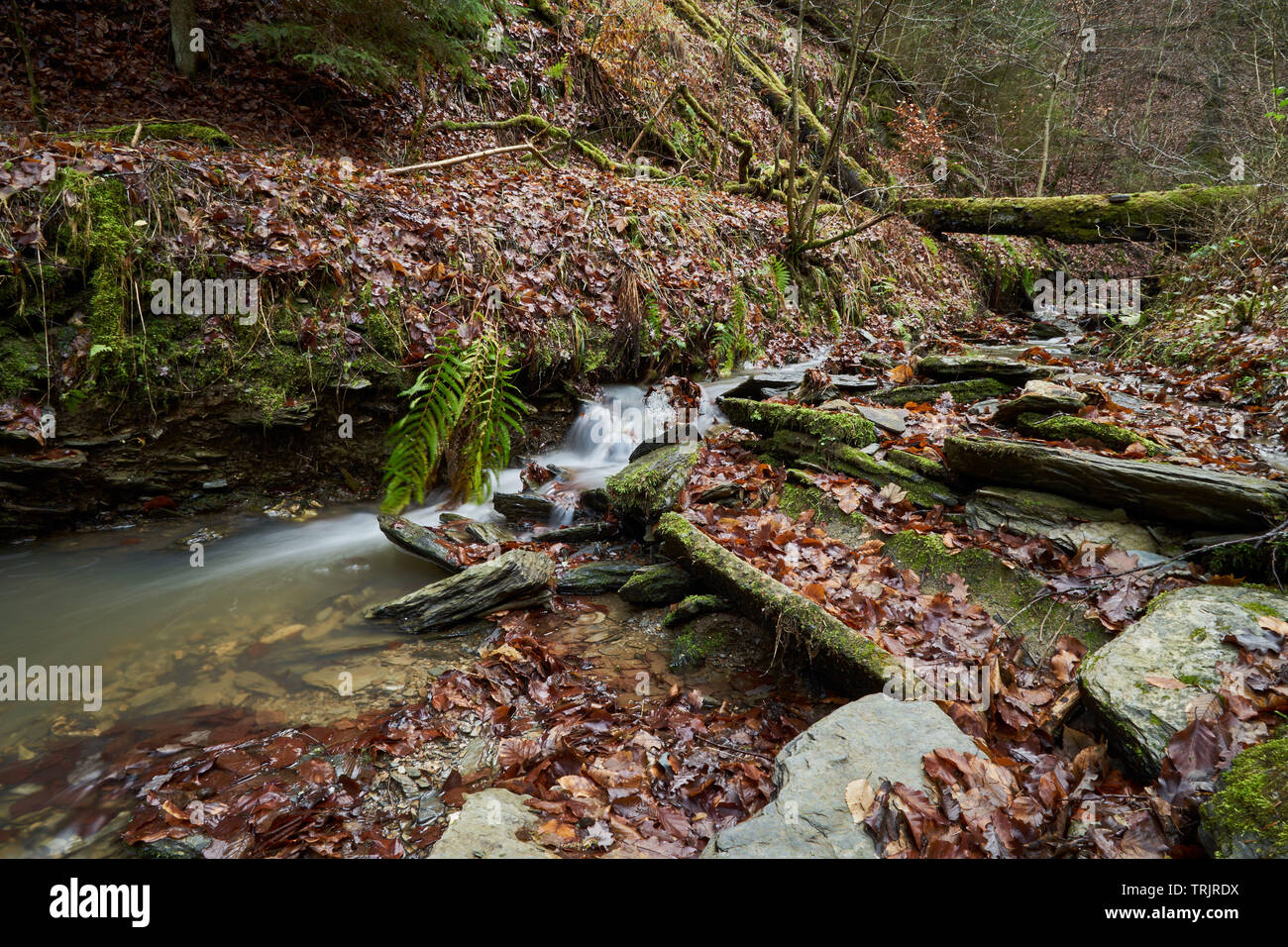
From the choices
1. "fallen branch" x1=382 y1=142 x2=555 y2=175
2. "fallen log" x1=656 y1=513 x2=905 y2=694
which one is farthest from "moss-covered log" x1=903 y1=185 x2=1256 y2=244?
"fallen log" x1=656 y1=513 x2=905 y2=694

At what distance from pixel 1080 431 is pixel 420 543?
538 centimetres

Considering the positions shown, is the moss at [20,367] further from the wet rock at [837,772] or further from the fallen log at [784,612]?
the wet rock at [837,772]

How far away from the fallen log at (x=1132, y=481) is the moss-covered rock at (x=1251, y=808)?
1828 millimetres

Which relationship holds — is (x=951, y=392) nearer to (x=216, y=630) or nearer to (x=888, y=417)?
(x=888, y=417)

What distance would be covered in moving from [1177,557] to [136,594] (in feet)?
22.0

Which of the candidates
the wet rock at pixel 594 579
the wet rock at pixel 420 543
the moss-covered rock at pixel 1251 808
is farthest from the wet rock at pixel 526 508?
the moss-covered rock at pixel 1251 808

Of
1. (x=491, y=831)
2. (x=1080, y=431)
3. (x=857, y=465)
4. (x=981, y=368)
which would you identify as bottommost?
(x=491, y=831)

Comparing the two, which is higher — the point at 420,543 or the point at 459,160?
the point at 459,160

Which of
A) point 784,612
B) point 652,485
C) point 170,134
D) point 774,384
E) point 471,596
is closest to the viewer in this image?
point 784,612

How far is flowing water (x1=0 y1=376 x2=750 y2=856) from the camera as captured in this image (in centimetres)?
326

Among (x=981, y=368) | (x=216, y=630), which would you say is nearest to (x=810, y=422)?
(x=981, y=368)

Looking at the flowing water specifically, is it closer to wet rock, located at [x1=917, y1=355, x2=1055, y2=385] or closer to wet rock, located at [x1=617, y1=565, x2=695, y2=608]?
wet rock, located at [x1=617, y1=565, x2=695, y2=608]

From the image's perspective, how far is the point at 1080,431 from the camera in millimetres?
4551
